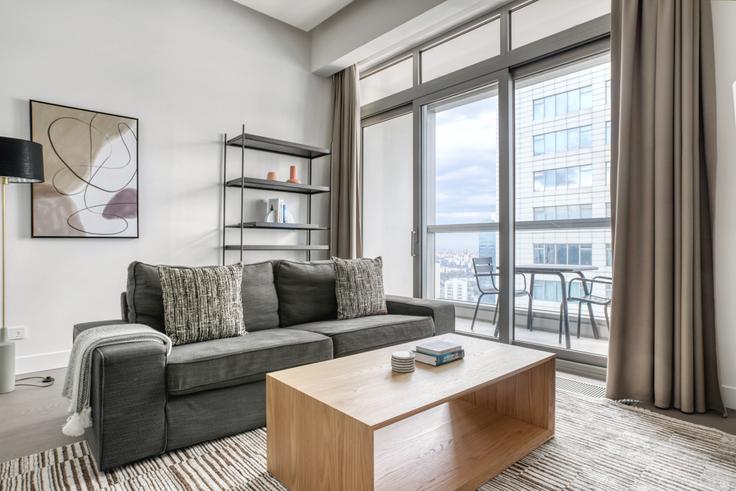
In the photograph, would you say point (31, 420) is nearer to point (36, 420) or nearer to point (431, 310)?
point (36, 420)

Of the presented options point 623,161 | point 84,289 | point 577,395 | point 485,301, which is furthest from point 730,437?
point 84,289

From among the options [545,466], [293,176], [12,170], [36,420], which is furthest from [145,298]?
[293,176]

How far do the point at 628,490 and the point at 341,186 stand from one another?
361cm

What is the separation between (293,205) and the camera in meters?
4.54

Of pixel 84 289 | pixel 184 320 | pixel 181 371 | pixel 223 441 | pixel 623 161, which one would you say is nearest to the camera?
pixel 181 371

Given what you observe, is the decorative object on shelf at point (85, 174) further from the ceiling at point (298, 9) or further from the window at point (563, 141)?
the window at point (563, 141)

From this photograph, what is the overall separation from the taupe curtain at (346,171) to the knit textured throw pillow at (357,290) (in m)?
1.34

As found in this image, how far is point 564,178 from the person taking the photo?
320 centimetres

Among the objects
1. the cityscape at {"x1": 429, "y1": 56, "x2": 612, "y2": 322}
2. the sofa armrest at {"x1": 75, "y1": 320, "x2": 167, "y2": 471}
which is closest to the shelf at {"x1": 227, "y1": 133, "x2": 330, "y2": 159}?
the cityscape at {"x1": 429, "y1": 56, "x2": 612, "y2": 322}

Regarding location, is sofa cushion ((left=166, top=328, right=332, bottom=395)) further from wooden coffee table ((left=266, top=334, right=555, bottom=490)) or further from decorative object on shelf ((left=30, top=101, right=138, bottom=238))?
decorative object on shelf ((left=30, top=101, right=138, bottom=238))

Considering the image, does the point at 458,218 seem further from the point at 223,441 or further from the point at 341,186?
the point at 223,441

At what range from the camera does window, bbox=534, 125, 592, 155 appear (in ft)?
10.2

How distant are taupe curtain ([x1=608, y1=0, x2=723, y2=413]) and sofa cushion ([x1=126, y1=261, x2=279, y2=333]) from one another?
208cm

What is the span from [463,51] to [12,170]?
334cm
